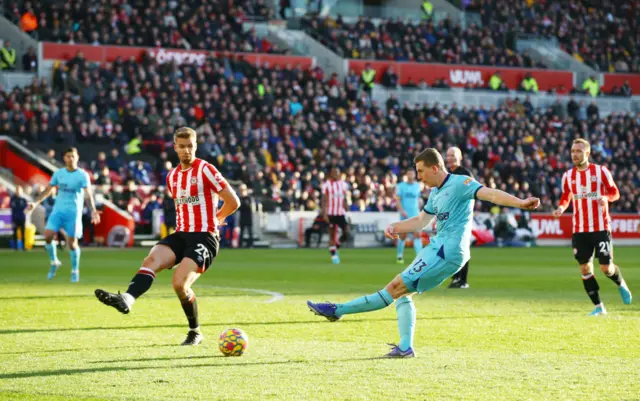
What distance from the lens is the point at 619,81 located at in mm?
56344

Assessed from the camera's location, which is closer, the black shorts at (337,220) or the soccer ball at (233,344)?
the soccer ball at (233,344)

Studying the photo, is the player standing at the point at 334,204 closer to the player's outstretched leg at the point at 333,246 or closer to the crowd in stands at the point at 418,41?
the player's outstretched leg at the point at 333,246

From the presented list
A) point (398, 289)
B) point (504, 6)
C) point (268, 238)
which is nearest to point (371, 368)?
point (398, 289)

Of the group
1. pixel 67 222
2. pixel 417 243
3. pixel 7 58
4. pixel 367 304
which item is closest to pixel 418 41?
pixel 7 58

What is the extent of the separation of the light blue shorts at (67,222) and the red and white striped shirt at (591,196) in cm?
863

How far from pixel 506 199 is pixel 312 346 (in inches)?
105

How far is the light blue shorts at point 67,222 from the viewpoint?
1839cm

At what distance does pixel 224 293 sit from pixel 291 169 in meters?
22.9

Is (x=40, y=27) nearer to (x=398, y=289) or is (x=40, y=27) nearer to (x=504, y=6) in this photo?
(x=504, y=6)

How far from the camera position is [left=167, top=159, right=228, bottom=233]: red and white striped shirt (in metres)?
10.4

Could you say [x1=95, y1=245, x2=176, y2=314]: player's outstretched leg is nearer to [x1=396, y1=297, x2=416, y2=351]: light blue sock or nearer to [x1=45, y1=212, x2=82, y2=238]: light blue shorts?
[x1=396, y1=297, x2=416, y2=351]: light blue sock

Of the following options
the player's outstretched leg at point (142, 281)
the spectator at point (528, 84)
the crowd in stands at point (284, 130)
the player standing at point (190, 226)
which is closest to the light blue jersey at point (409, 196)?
the crowd in stands at point (284, 130)

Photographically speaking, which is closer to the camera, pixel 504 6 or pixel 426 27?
pixel 426 27

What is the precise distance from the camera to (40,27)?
41.6 metres
